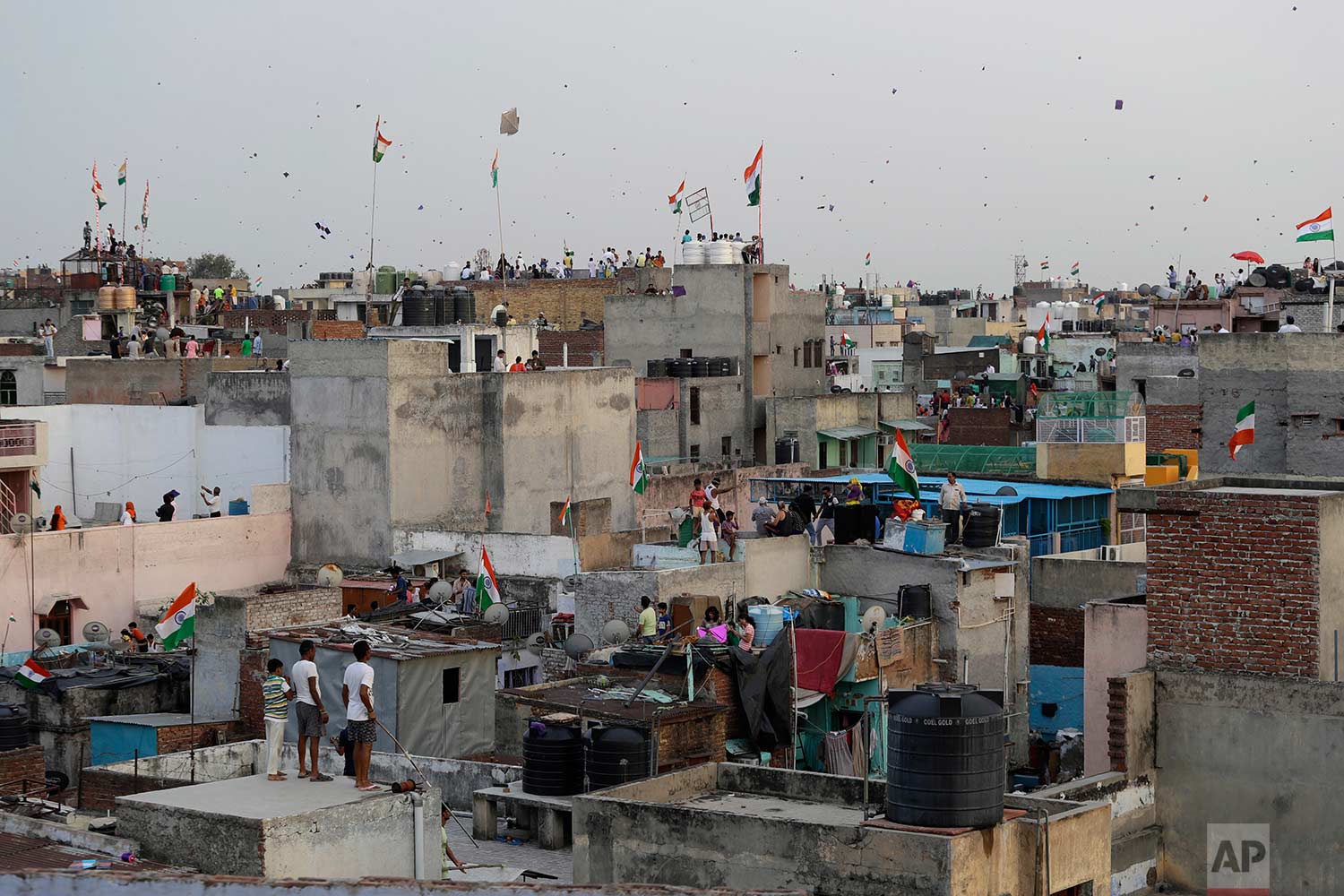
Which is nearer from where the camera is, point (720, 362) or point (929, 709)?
point (929, 709)

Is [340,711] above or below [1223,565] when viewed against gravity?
below

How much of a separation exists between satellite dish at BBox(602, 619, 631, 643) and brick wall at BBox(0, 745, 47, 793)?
7.49 metres

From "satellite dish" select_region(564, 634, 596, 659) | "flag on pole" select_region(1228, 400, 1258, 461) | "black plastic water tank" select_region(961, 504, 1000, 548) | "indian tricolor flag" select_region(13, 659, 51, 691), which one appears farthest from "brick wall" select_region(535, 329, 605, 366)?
"satellite dish" select_region(564, 634, 596, 659)

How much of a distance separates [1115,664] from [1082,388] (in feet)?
129

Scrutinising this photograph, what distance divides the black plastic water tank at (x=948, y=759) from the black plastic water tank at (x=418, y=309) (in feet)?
96.7

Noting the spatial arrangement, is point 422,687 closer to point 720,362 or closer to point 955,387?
point 720,362

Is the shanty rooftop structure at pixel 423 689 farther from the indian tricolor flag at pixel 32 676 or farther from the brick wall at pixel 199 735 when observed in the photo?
the indian tricolor flag at pixel 32 676

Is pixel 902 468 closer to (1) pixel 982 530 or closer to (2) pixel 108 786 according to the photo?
(1) pixel 982 530

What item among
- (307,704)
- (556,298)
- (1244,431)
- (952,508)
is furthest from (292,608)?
(556,298)

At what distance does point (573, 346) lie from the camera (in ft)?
217

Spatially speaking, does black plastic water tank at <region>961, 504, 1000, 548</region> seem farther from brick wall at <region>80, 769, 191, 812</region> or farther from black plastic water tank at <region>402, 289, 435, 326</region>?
black plastic water tank at <region>402, 289, 435, 326</region>

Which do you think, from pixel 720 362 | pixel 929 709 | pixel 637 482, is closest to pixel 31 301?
pixel 720 362

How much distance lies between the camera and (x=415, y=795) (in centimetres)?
1479

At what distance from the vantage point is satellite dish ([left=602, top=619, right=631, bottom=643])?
25719 mm
